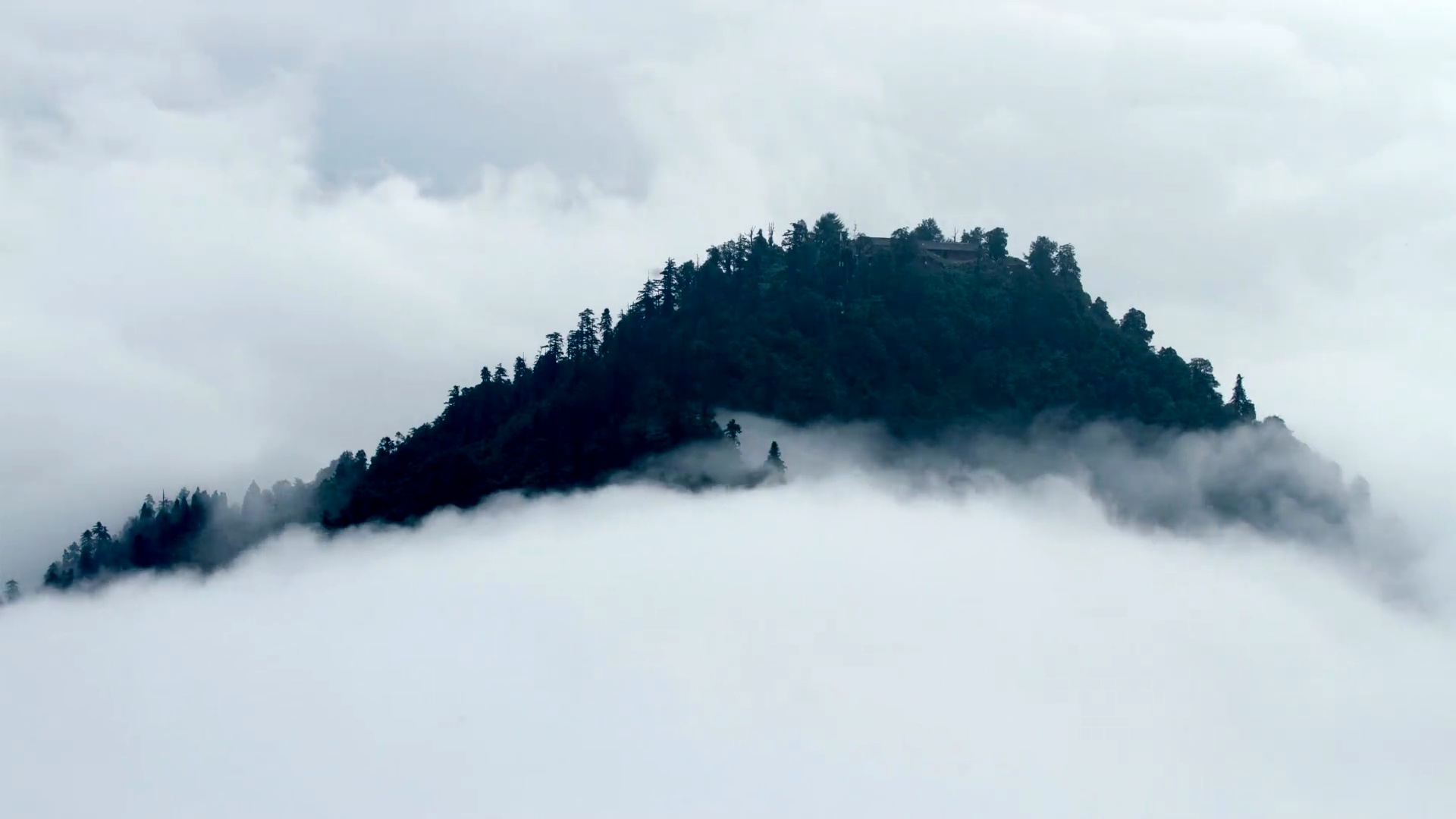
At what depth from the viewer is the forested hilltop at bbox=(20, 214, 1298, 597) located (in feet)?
392

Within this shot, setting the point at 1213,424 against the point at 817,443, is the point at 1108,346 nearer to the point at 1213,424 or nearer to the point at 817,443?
the point at 1213,424

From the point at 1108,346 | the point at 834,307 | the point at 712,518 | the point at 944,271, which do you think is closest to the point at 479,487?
the point at 712,518

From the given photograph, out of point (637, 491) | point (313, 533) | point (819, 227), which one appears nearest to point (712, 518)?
point (637, 491)

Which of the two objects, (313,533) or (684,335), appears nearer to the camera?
(684,335)

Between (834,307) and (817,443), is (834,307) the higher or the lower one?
the higher one

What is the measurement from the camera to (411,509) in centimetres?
12456

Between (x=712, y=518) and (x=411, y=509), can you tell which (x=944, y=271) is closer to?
(x=712, y=518)

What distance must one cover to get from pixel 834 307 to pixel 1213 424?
27.6 metres

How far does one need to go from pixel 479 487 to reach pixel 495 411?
265 inches

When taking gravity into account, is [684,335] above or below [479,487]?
above

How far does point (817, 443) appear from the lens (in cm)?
12181

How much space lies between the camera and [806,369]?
122125mm

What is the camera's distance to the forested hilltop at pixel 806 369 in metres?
120

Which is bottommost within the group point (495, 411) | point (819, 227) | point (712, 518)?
point (712, 518)
